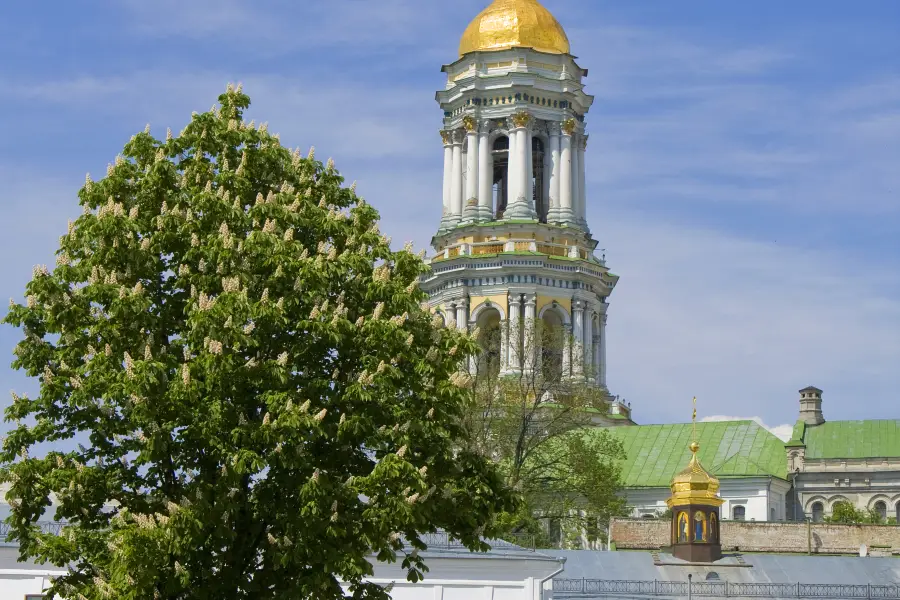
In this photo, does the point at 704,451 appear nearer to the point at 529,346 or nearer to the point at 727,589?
the point at 529,346

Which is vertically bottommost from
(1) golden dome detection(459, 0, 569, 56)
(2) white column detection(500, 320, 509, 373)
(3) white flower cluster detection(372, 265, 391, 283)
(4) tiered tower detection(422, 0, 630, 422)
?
(3) white flower cluster detection(372, 265, 391, 283)

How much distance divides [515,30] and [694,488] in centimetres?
3447

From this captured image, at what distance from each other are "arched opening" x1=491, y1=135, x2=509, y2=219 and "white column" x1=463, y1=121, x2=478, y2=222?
1.07m

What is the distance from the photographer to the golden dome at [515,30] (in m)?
80.2

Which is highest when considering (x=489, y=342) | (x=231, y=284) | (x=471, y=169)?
(x=471, y=169)

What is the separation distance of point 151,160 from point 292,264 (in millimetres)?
3315

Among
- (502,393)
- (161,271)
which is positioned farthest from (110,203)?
(502,393)

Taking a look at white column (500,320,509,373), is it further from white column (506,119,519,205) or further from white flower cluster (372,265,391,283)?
white flower cluster (372,265,391,283)

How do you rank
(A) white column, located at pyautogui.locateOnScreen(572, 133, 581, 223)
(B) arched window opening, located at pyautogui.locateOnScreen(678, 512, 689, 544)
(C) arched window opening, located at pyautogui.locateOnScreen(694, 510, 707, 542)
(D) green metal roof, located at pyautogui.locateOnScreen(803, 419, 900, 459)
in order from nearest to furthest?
(C) arched window opening, located at pyautogui.locateOnScreen(694, 510, 707, 542) → (B) arched window opening, located at pyautogui.locateOnScreen(678, 512, 689, 544) → (D) green metal roof, located at pyautogui.locateOnScreen(803, 419, 900, 459) → (A) white column, located at pyautogui.locateOnScreen(572, 133, 581, 223)

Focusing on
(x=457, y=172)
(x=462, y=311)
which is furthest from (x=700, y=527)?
(x=457, y=172)

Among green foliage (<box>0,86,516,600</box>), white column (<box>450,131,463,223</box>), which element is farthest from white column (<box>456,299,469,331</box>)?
green foliage (<box>0,86,516,600</box>)

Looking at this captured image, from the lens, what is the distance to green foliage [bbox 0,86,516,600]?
21672mm

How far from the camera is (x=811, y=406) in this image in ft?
261

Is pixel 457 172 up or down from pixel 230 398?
up
